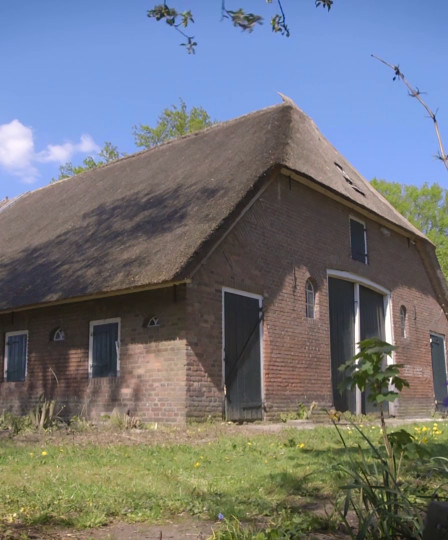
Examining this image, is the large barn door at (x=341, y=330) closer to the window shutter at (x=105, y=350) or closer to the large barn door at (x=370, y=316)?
the large barn door at (x=370, y=316)

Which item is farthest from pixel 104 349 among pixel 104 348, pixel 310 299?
pixel 310 299

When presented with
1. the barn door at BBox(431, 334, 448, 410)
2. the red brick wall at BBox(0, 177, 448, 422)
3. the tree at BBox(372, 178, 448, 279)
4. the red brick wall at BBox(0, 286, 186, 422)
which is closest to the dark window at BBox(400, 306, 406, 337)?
the red brick wall at BBox(0, 177, 448, 422)

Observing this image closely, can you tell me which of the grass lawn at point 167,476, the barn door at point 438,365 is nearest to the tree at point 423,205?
the barn door at point 438,365

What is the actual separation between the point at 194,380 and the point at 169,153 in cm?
846

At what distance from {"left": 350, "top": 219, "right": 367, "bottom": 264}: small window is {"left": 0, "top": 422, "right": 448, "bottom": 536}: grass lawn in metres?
7.62

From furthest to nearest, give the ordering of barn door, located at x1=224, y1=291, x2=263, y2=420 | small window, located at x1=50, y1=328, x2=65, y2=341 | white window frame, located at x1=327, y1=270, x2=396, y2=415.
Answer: white window frame, located at x1=327, y1=270, x2=396, y2=415 < small window, located at x1=50, y1=328, x2=65, y2=341 < barn door, located at x1=224, y1=291, x2=263, y2=420

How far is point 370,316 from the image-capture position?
633 inches

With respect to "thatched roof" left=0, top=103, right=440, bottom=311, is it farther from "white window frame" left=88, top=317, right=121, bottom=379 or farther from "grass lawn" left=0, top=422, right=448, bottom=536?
"grass lawn" left=0, top=422, right=448, bottom=536

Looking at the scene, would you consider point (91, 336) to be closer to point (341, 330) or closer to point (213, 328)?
point (213, 328)

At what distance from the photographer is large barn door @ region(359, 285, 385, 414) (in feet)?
51.3

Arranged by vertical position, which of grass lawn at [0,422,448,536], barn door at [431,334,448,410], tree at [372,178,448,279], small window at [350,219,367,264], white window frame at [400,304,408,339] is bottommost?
grass lawn at [0,422,448,536]

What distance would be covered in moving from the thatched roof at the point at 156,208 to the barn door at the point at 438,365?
406 centimetres

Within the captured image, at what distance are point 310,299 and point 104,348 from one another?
4.73 metres

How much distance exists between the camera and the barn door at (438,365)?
1856cm
